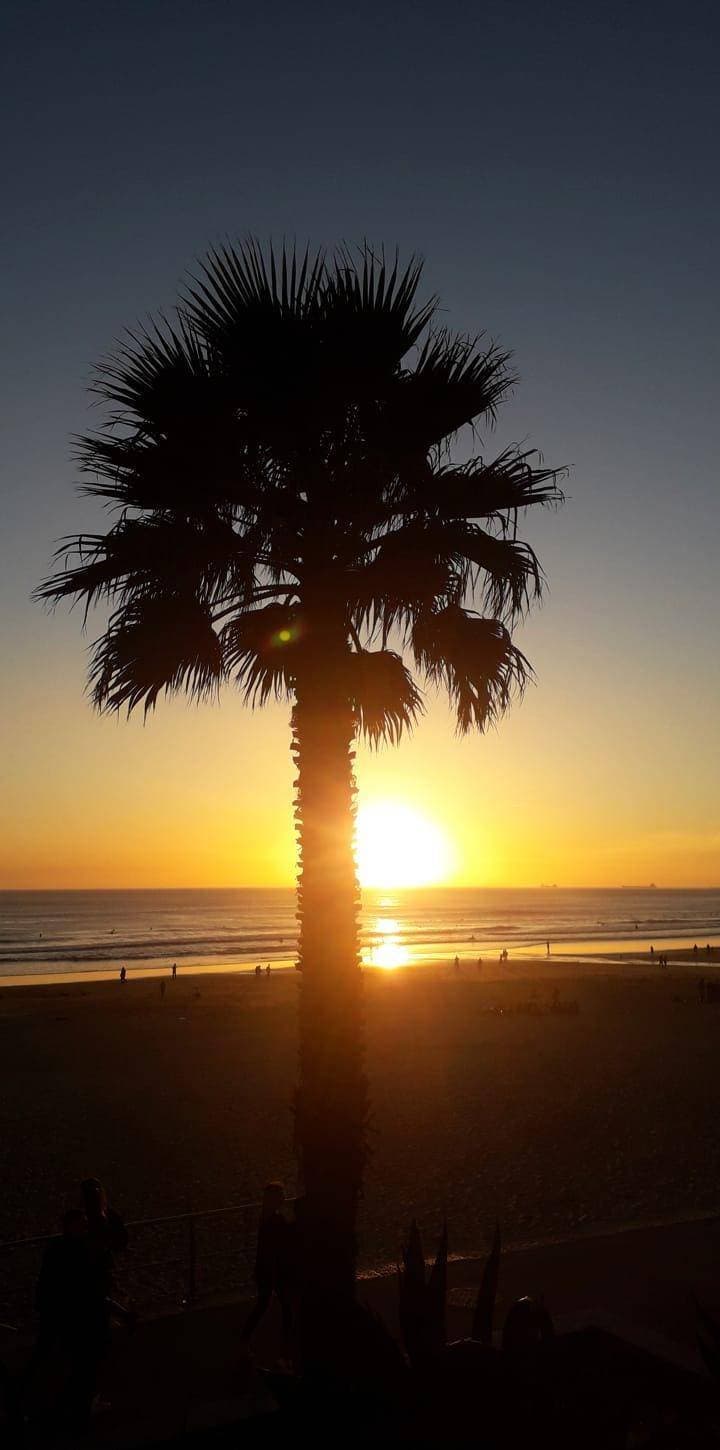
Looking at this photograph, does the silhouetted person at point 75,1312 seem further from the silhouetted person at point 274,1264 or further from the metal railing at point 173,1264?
the metal railing at point 173,1264

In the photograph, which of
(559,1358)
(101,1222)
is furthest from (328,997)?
(559,1358)

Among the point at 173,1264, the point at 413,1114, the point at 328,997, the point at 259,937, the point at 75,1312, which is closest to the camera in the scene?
the point at 75,1312

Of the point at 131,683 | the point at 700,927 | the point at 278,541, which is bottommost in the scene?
the point at 700,927

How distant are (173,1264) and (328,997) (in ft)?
17.4

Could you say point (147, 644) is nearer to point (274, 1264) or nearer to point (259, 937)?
point (274, 1264)

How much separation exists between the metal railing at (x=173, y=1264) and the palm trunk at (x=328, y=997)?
2.99m

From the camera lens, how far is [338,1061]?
6.61 m

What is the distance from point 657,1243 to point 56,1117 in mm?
13167

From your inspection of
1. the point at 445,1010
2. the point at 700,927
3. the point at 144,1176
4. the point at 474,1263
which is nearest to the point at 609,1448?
the point at 474,1263

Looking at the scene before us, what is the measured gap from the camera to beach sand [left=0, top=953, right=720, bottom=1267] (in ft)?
43.8

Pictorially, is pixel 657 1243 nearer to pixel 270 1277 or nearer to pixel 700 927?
pixel 270 1277

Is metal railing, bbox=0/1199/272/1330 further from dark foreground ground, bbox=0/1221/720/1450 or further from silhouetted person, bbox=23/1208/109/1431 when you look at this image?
silhouetted person, bbox=23/1208/109/1431

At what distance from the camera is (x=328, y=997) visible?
675cm

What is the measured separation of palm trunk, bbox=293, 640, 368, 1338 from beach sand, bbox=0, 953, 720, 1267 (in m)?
3.83
